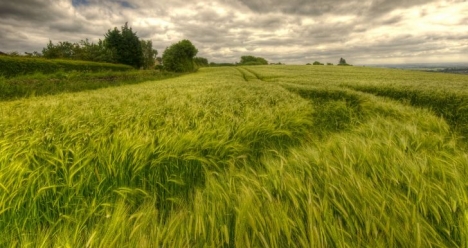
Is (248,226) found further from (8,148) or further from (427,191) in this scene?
(8,148)

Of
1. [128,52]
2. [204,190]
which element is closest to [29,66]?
[204,190]

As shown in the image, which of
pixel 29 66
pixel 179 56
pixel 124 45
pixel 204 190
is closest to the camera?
pixel 204 190

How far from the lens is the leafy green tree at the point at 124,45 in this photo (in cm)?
4744

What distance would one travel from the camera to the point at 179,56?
53469 millimetres

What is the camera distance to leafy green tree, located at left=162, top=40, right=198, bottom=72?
52031mm

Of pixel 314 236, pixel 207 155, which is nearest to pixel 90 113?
pixel 207 155

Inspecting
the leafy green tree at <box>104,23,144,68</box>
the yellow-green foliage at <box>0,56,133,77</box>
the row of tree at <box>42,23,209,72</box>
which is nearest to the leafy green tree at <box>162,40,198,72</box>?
the row of tree at <box>42,23,209,72</box>

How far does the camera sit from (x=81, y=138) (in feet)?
6.76

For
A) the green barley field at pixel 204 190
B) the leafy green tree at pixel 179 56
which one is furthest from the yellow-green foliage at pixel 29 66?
the leafy green tree at pixel 179 56

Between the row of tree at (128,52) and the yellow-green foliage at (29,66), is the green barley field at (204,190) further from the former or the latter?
the row of tree at (128,52)

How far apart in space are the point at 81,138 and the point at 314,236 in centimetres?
238

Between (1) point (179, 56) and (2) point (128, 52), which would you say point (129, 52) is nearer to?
(2) point (128, 52)

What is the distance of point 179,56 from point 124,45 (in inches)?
534

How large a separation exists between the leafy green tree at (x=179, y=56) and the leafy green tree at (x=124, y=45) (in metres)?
6.97
